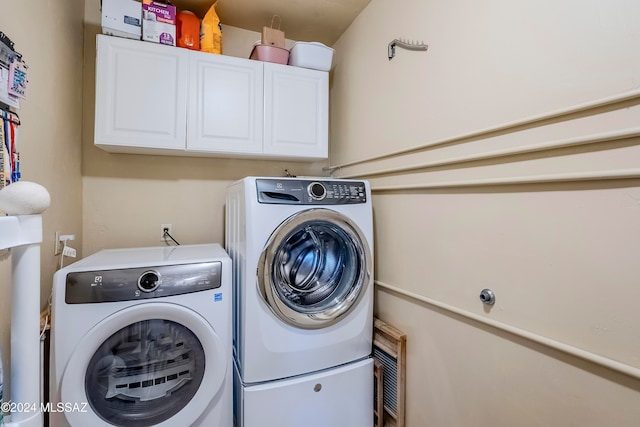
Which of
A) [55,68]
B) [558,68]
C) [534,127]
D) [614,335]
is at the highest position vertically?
[55,68]

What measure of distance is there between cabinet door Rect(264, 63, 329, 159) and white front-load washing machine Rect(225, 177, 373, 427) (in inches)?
21.4

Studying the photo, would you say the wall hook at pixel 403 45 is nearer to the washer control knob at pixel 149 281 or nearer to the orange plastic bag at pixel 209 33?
the orange plastic bag at pixel 209 33

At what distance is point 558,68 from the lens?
3.00ft

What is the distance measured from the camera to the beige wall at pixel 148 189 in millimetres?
1869

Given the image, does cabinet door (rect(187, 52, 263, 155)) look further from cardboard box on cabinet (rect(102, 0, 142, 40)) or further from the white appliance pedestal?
the white appliance pedestal

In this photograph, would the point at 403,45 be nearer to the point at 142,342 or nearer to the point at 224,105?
the point at 224,105

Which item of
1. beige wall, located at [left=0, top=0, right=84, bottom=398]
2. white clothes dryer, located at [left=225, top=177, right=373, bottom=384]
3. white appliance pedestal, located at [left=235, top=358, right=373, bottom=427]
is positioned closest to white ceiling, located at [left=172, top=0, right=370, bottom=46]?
beige wall, located at [left=0, top=0, right=84, bottom=398]

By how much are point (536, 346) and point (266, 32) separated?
2184 millimetres

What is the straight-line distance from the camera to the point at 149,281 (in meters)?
1.23

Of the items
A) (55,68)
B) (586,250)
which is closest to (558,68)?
(586,250)

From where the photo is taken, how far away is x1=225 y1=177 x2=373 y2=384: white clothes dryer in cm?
136

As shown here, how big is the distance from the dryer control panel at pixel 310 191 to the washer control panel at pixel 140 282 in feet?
1.34

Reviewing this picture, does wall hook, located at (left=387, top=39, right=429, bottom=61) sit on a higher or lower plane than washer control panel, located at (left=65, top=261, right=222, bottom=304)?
higher

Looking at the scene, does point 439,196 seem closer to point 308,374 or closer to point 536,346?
point 536,346
